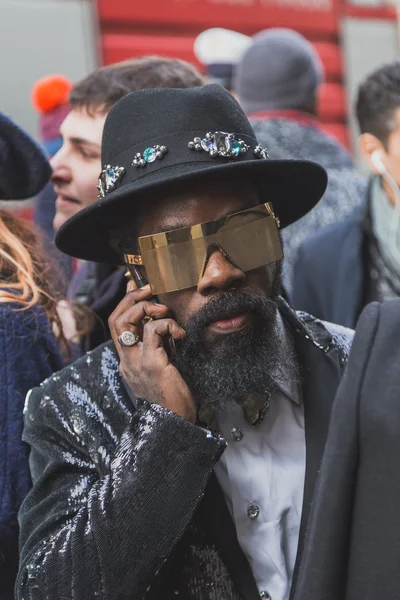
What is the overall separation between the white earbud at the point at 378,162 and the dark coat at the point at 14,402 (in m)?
1.92

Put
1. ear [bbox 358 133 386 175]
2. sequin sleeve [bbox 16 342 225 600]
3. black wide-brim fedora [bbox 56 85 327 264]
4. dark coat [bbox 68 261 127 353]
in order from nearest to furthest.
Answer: sequin sleeve [bbox 16 342 225 600]
black wide-brim fedora [bbox 56 85 327 264]
dark coat [bbox 68 261 127 353]
ear [bbox 358 133 386 175]

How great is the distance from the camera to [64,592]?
1.93 metres

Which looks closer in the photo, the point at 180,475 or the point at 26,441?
the point at 180,475

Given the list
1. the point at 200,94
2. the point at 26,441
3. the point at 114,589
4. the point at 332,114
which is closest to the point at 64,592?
the point at 114,589

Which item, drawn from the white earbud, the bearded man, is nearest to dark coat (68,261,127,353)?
the bearded man

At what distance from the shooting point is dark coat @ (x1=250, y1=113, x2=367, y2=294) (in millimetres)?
3957

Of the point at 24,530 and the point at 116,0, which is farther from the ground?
the point at 116,0

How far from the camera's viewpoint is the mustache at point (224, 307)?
2230mm

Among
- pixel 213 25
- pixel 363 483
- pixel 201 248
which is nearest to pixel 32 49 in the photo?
pixel 213 25

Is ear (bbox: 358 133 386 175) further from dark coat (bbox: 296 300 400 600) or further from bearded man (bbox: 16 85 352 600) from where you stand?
dark coat (bbox: 296 300 400 600)

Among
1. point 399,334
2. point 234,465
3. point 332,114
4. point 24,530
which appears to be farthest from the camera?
point 332,114

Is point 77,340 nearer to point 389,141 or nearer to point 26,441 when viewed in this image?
point 26,441

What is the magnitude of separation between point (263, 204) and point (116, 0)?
19.8 feet

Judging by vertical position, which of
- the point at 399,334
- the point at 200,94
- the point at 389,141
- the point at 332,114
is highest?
the point at 200,94
